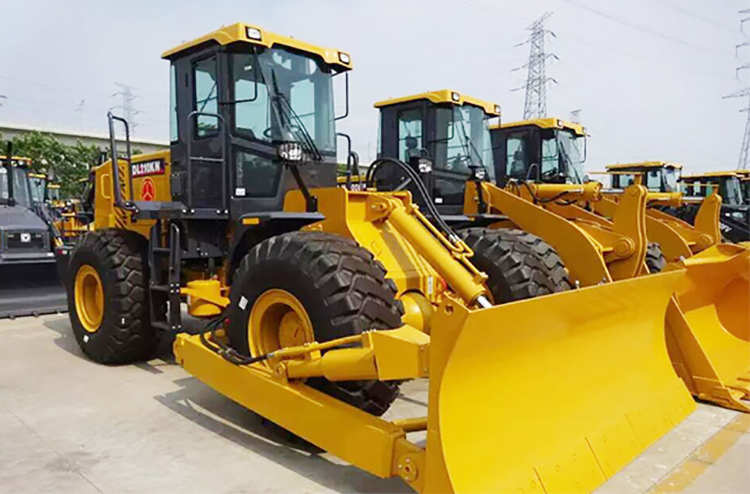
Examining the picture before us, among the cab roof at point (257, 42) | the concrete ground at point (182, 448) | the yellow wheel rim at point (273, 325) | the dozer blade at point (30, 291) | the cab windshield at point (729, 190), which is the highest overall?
the cab roof at point (257, 42)

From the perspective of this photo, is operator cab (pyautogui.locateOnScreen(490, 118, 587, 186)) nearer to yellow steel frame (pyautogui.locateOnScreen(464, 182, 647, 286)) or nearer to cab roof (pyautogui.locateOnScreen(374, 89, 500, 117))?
cab roof (pyautogui.locateOnScreen(374, 89, 500, 117))

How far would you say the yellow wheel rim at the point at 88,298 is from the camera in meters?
6.01

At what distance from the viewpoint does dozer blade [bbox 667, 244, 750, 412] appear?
480 centimetres

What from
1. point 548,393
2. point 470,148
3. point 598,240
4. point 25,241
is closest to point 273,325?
point 548,393

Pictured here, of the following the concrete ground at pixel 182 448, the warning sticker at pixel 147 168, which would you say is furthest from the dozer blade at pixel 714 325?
the warning sticker at pixel 147 168

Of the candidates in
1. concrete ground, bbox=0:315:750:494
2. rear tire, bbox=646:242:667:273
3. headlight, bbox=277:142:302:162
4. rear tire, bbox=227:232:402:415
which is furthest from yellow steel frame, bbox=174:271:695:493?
rear tire, bbox=646:242:667:273

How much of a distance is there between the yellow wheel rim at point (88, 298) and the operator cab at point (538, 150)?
682 centimetres

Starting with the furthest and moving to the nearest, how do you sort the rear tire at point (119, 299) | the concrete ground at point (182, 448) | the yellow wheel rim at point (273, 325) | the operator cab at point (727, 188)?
the operator cab at point (727, 188) → the rear tire at point (119, 299) → the yellow wheel rim at point (273, 325) → the concrete ground at point (182, 448)

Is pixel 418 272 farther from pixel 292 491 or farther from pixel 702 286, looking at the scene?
pixel 702 286

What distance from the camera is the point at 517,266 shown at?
4938 mm

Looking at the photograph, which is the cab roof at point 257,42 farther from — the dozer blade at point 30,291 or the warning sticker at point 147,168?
the dozer blade at point 30,291

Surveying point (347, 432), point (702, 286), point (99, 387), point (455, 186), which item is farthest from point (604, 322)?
point (455, 186)

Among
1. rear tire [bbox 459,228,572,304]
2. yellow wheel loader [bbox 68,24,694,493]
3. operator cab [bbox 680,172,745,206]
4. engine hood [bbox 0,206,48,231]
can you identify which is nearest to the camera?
yellow wheel loader [bbox 68,24,694,493]

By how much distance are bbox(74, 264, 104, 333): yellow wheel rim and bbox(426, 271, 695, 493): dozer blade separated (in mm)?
4389
